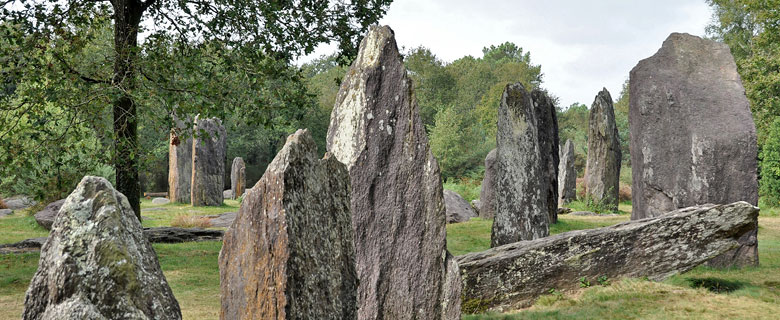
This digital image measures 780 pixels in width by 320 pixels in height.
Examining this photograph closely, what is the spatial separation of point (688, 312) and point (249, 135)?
3986cm

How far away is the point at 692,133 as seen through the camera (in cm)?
1042

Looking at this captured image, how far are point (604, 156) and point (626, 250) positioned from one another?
15019 millimetres

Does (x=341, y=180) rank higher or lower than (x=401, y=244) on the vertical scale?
higher

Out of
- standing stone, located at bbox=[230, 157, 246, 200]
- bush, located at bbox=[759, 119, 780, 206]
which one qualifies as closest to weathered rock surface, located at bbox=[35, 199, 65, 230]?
standing stone, located at bbox=[230, 157, 246, 200]

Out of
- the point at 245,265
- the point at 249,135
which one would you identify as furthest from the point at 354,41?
the point at 249,135

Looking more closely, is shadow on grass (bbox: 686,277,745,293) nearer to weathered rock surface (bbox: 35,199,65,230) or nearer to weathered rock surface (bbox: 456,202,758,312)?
weathered rock surface (bbox: 456,202,758,312)

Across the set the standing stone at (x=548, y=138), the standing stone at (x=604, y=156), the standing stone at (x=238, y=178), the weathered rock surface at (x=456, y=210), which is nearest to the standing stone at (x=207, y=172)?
the standing stone at (x=238, y=178)

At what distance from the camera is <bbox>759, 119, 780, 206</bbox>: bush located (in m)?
22.0

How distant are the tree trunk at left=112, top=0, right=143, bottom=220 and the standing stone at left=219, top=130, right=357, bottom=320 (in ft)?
20.3

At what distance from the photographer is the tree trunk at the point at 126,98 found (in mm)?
→ 10539

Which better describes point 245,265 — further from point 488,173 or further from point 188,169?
point 188,169

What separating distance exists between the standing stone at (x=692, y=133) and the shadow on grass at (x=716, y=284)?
51.4 inches

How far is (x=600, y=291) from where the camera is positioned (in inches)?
322

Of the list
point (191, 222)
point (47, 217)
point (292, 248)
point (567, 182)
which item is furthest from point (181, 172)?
point (292, 248)
